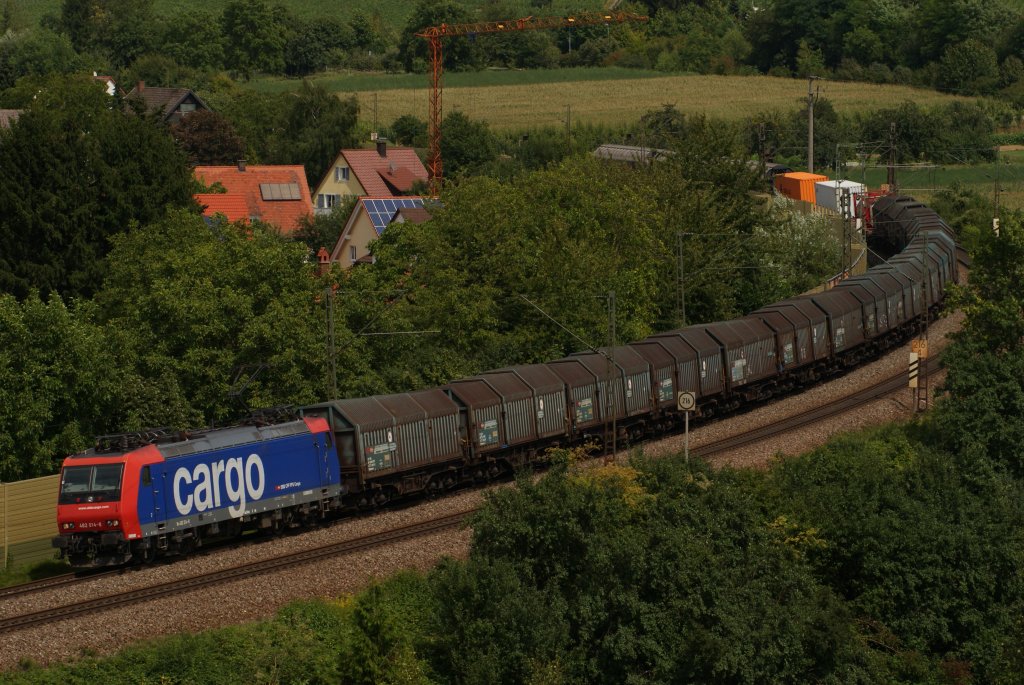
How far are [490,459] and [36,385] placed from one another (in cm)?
1425

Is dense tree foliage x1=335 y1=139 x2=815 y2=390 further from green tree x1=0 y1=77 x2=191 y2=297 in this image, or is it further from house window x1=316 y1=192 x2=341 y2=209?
house window x1=316 y1=192 x2=341 y2=209

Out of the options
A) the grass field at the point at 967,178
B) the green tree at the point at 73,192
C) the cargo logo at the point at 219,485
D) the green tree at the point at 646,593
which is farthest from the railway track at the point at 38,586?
the grass field at the point at 967,178

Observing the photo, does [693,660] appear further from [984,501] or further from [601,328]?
[601,328]

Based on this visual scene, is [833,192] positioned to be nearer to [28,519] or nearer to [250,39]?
[28,519]

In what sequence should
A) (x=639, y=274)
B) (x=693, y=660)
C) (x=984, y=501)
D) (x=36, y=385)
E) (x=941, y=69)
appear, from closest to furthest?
(x=693, y=660) → (x=984, y=501) → (x=36, y=385) → (x=639, y=274) → (x=941, y=69)

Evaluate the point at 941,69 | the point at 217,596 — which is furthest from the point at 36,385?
the point at 941,69

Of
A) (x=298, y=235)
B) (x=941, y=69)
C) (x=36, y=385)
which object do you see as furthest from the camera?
(x=941, y=69)

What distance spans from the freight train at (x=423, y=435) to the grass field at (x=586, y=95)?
88.7 m

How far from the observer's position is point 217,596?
33.1 metres

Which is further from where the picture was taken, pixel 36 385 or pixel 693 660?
pixel 36 385

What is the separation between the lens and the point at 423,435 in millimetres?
42656

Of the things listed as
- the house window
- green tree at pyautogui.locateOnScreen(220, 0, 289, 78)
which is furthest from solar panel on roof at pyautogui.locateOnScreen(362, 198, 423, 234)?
green tree at pyautogui.locateOnScreen(220, 0, 289, 78)

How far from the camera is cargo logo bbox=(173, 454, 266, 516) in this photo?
3641 cm

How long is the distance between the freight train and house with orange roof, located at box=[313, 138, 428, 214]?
55.9 m
